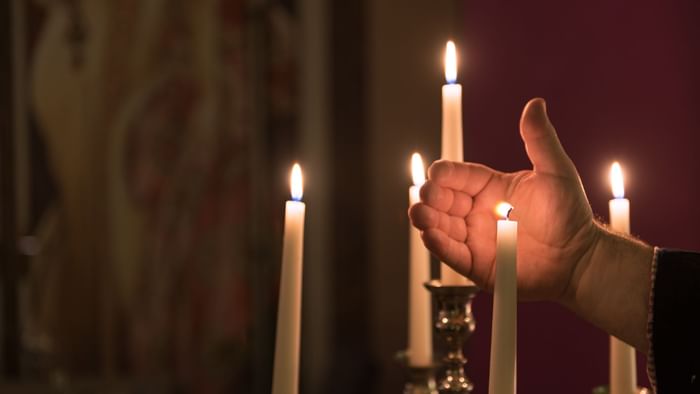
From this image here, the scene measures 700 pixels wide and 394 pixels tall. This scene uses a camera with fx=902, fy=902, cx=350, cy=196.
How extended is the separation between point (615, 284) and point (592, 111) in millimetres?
972

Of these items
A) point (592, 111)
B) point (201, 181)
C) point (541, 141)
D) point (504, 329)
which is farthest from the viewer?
point (201, 181)

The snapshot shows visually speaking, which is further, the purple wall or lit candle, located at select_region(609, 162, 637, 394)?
the purple wall

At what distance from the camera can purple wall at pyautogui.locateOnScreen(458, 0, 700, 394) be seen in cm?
178

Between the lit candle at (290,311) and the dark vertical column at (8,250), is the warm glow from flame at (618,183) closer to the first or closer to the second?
the lit candle at (290,311)

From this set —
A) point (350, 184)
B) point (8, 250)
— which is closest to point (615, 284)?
point (350, 184)

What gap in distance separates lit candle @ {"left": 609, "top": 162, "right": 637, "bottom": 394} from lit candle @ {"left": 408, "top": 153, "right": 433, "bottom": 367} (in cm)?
19

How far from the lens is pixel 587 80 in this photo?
1.94 metres

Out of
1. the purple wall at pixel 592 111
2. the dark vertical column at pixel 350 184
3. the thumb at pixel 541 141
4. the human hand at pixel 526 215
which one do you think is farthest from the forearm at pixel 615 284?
the dark vertical column at pixel 350 184

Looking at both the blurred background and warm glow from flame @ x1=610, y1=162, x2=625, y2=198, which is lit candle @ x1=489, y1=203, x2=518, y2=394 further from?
the blurred background

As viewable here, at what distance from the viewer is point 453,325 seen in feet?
2.72

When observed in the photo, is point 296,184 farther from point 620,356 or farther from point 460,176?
point 620,356

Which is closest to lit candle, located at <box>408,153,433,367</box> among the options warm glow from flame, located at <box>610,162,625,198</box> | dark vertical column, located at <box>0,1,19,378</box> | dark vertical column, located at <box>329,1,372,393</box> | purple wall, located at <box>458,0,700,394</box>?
warm glow from flame, located at <box>610,162,625,198</box>

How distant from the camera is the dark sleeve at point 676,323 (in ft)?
3.04

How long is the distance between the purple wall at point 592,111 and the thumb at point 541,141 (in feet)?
3.18
